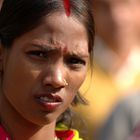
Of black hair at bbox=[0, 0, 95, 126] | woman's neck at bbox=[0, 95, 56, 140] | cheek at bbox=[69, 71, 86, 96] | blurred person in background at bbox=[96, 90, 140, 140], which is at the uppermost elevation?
black hair at bbox=[0, 0, 95, 126]

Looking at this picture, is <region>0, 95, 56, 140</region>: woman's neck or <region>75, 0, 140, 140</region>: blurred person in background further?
<region>75, 0, 140, 140</region>: blurred person in background

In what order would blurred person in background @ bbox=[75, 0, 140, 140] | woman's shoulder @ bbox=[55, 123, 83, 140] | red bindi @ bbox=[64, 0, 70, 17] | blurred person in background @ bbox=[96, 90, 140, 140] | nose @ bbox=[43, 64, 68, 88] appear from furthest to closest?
blurred person in background @ bbox=[75, 0, 140, 140] → blurred person in background @ bbox=[96, 90, 140, 140] → woman's shoulder @ bbox=[55, 123, 83, 140] → red bindi @ bbox=[64, 0, 70, 17] → nose @ bbox=[43, 64, 68, 88]

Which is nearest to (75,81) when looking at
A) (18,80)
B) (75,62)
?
(75,62)

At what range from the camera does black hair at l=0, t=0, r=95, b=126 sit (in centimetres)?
199

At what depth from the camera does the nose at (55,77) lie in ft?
6.27

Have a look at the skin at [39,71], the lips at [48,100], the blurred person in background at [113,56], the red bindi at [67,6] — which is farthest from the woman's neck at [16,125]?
the blurred person in background at [113,56]

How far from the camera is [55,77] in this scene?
1922 millimetres

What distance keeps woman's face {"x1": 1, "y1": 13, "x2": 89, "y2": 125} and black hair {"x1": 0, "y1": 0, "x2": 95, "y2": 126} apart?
2 centimetres

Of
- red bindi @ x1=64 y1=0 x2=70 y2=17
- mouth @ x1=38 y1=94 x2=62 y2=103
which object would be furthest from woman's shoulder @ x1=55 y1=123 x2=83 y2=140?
red bindi @ x1=64 y1=0 x2=70 y2=17

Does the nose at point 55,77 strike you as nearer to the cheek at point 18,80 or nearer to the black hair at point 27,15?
the cheek at point 18,80

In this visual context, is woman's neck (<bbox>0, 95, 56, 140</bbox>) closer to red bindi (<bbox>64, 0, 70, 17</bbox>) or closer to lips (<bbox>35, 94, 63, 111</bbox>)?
lips (<bbox>35, 94, 63, 111</bbox>)

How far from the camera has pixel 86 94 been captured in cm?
277

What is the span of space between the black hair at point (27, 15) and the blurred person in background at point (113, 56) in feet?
2.35

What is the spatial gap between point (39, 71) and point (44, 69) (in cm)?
2
